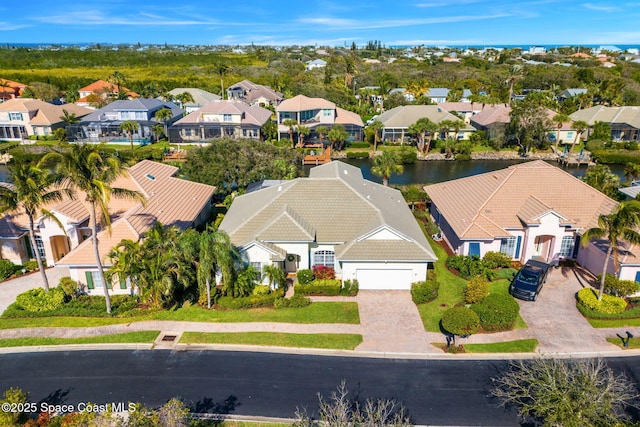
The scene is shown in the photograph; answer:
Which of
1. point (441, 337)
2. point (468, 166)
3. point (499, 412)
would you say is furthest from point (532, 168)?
point (468, 166)

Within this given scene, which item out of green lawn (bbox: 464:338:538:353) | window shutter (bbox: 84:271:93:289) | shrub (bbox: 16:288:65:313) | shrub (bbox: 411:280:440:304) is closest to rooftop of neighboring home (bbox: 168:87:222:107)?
window shutter (bbox: 84:271:93:289)

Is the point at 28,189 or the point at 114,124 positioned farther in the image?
the point at 114,124

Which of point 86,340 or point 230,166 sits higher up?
point 230,166

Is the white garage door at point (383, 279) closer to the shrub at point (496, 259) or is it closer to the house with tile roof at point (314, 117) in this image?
the shrub at point (496, 259)

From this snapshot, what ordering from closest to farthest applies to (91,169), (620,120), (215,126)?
1. (91,169)
2. (620,120)
3. (215,126)

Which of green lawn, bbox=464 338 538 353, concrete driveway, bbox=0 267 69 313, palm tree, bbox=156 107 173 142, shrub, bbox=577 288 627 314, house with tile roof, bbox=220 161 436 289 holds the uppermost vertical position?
palm tree, bbox=156 107 173 142

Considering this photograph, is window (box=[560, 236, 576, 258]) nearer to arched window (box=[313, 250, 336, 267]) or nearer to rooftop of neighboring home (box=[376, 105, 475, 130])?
arched window (box=[313, 250, 336, 267])

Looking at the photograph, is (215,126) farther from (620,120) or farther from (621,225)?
(620,120)

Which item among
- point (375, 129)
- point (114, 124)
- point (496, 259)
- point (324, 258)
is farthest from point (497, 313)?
point (114, 124)

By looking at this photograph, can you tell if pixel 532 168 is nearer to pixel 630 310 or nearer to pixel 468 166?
pixel 630 310
